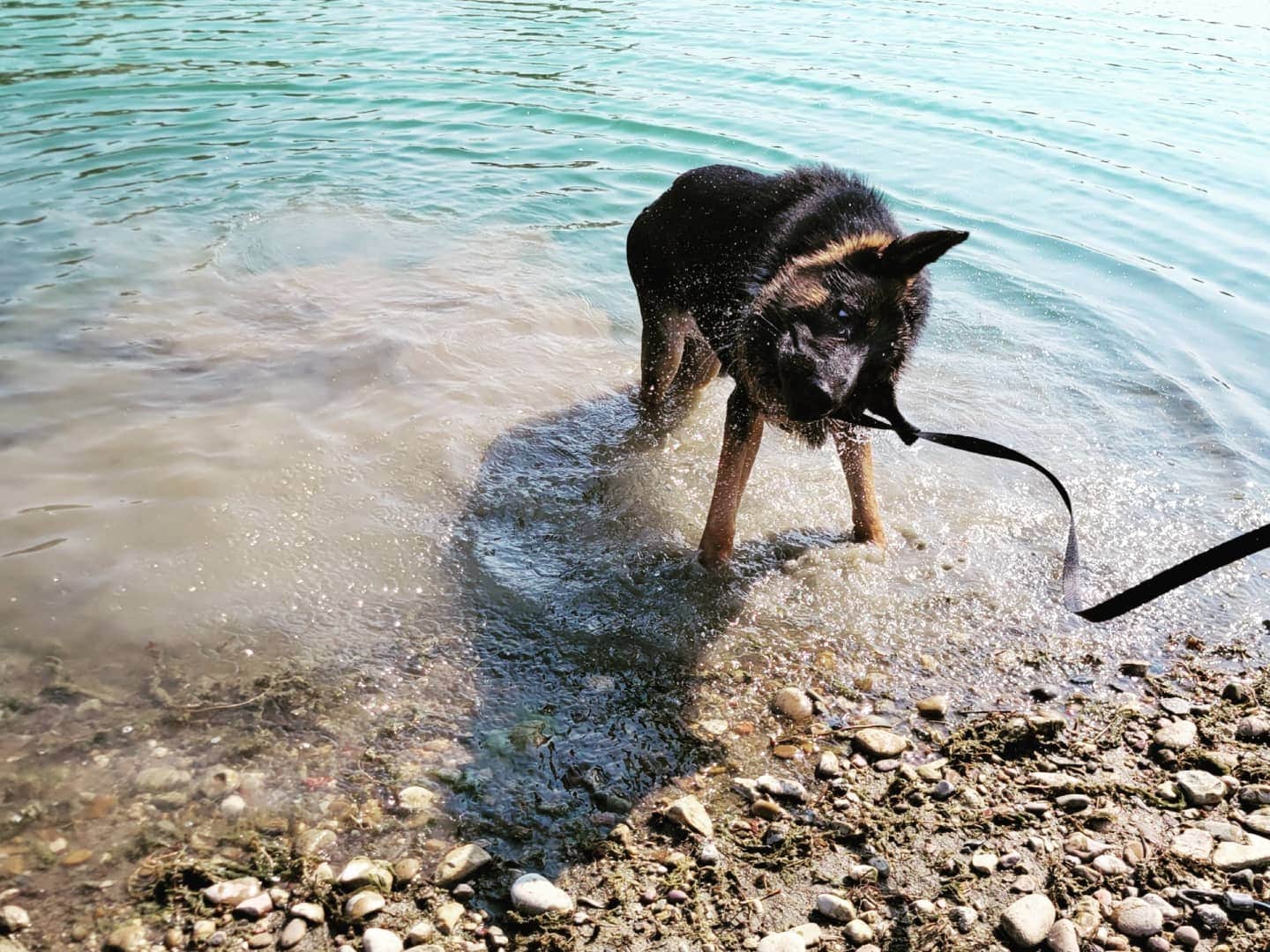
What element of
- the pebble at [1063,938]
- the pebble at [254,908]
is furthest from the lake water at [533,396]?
the pebble at [1063,938]

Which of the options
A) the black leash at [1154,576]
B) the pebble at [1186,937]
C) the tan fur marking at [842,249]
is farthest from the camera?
the tan fur marking at [842,249]

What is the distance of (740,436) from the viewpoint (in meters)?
4.90

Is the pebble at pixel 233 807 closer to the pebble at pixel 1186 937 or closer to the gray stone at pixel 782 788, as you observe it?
the gray stone at pixel 782 788

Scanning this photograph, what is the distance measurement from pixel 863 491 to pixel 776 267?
4.59 feet

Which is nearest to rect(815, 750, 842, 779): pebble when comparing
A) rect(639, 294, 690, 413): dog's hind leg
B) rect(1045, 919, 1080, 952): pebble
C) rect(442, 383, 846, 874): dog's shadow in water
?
rect(442, 383, 846, 874): dog's shadow in water

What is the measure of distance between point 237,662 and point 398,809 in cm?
122

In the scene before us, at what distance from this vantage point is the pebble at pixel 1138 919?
2.92 metres

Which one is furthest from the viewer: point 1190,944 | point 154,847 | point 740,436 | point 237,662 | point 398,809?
point 740,436

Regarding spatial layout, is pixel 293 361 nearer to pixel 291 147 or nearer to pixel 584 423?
pixel 584 423

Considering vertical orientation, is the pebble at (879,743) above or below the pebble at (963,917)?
below

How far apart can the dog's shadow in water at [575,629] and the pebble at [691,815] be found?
179 millimetres

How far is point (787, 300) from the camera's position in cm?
436

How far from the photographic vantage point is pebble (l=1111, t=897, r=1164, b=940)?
2918 mm

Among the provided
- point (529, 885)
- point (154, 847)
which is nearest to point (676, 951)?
point (529, 885)
